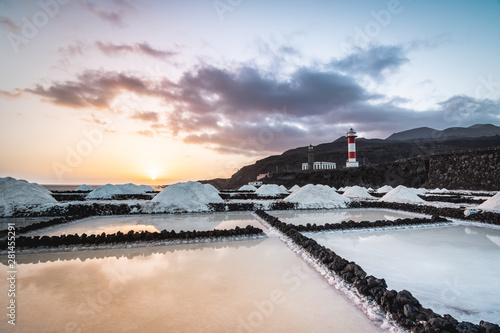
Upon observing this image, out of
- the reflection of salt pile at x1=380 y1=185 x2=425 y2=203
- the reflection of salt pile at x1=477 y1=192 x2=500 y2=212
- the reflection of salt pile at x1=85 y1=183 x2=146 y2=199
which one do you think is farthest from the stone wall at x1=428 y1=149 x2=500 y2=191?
the reflection of salt pile at x1=85 y1=183 x2=146 y2=199

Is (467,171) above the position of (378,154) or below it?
below

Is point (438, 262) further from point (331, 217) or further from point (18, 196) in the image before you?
point (18, 196)

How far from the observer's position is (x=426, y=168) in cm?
2623

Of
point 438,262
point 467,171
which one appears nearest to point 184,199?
point 438,262

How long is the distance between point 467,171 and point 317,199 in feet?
58.1

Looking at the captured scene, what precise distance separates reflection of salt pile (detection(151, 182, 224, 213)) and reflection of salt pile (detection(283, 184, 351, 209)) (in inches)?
179

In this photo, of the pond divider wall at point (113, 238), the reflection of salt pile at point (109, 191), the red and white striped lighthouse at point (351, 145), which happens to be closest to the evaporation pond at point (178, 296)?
the pond divider wall at point (113, 238)

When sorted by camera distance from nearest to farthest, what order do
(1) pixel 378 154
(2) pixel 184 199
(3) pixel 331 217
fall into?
(3) pixel 331 217
(2) pixel 184 199
(1) pixel 378 154

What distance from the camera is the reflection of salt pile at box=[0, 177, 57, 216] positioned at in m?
10.0

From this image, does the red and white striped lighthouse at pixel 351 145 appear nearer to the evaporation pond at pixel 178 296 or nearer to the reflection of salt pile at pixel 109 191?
the reflection of salt pile at pixel 109 191

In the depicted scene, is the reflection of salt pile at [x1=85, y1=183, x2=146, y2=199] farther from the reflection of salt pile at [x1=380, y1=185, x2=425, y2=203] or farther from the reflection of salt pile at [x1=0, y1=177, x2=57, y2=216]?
the reflection of salt pile at [x1=380, y1=185, x2=425, y2=203]

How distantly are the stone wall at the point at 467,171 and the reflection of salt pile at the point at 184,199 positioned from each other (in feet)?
71.4

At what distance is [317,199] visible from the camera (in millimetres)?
12977

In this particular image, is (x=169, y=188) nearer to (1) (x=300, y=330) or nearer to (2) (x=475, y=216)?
(1) (x=300, y=330)
